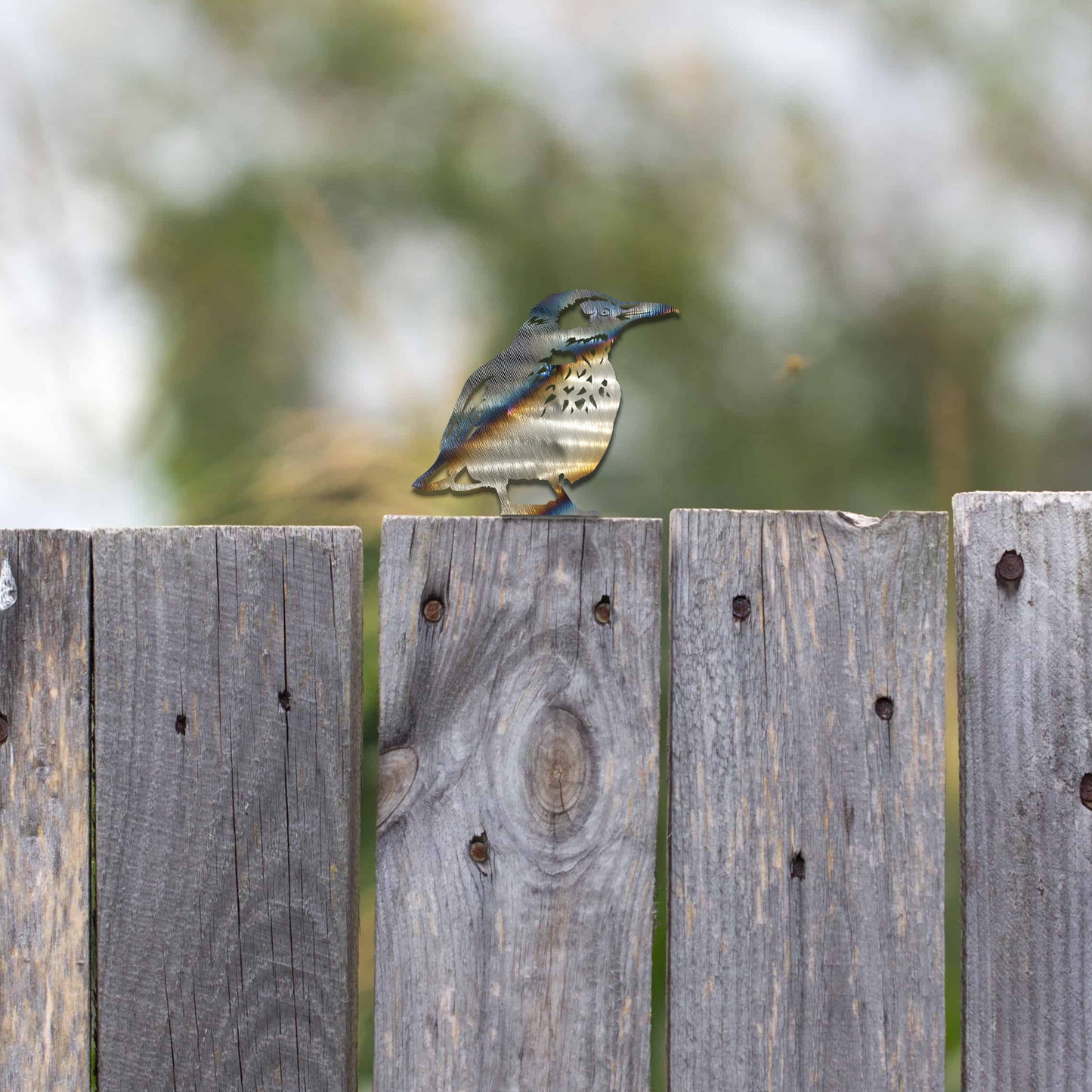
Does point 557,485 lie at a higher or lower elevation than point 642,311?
lower

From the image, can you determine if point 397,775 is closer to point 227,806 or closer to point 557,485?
point 227,806

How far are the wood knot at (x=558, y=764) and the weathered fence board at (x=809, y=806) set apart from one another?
72mm

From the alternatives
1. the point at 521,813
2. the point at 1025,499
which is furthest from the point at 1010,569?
the point at 521,813

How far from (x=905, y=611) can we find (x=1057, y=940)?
0.88ft

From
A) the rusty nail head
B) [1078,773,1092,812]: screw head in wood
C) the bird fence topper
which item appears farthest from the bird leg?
[1078,773,1092,812]: screw head in wood

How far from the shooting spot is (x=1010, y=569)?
0.65m

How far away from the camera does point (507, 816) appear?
64cm

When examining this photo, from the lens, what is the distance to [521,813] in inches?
25.2

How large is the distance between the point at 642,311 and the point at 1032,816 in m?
0.49

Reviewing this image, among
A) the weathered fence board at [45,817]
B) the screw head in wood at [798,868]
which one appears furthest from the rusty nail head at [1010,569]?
the weathered fence board at [45,817]

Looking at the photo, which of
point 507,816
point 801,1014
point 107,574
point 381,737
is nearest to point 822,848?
point 801,1014

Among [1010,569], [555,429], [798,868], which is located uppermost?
[555,429]

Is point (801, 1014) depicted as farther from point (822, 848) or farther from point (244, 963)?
point (244, 963)

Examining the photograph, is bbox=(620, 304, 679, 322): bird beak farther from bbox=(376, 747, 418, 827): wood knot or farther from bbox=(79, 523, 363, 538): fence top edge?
bbox=(376, 747, 418, 827): wood knot
